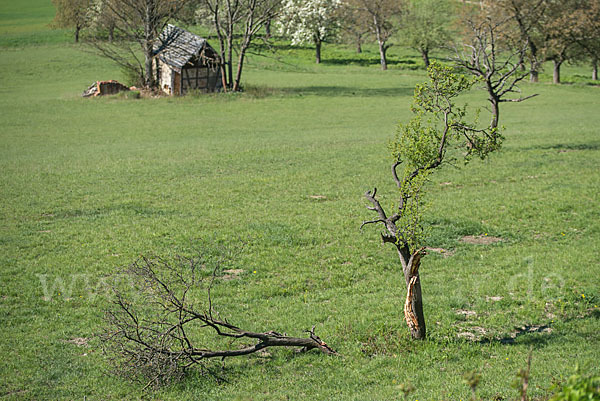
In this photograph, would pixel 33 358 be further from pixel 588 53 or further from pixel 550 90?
pixel 588 53

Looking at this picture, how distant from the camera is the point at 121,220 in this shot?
16.3m

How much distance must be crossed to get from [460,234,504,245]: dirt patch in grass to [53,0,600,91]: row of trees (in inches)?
686

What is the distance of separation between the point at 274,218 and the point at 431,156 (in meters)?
7.32

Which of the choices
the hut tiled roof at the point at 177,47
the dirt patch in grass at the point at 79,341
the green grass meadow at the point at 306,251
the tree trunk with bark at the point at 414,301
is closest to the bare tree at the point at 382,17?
the hut tiled roof at the point at 177,47

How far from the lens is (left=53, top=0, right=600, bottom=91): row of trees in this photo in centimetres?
4544

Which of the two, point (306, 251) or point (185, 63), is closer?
point (306, 251)

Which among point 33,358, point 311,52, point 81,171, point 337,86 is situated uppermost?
point 311,52

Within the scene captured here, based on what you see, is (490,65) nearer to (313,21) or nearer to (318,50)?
(313,21)

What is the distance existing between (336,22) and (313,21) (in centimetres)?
403

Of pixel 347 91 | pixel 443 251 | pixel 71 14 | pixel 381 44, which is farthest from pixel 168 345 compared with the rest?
pixel 71 14

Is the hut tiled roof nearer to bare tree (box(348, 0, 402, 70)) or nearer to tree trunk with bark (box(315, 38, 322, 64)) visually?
bare tree (box(348, 0, 402, 70))

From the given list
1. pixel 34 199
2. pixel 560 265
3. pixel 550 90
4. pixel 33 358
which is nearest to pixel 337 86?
pixel 550 90

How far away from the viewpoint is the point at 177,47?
150 feet

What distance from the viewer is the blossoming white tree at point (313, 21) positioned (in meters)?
71.2
